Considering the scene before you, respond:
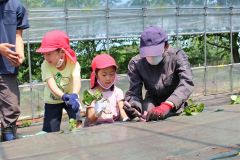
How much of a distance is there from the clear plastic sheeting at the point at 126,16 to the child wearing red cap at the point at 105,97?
13.6 ft

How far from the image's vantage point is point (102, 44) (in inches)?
343

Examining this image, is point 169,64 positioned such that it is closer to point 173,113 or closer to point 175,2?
point 173,113

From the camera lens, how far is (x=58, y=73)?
3.35m

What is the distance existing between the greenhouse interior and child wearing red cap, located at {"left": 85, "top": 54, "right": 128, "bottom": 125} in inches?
17.9

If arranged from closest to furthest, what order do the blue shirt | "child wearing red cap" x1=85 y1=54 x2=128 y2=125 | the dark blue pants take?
the blue shirt → "child wearing red cap" x1=85 y1=54 x2=128 y2=125 → the dark blue pants

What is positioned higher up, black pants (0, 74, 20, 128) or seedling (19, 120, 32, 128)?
black pants (0, 74, 20, 128)

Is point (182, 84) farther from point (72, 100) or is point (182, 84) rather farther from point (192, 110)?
point (72, 100)

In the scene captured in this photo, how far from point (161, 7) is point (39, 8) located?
259cm

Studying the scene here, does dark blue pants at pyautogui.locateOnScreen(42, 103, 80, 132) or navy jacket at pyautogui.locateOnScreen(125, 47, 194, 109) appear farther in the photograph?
dark blue pants at pyautogui.locateOnScreen(42, 103, 80, 132)

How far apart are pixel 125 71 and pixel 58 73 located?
5.66 m

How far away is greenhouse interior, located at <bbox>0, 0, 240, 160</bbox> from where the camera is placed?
195 cm

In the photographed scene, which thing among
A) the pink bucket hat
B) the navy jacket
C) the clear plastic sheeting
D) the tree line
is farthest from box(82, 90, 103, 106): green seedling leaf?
the tree line

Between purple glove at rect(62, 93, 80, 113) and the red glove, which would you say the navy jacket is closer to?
the red glove

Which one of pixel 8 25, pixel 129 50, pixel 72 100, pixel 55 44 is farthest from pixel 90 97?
pixel 129 50
